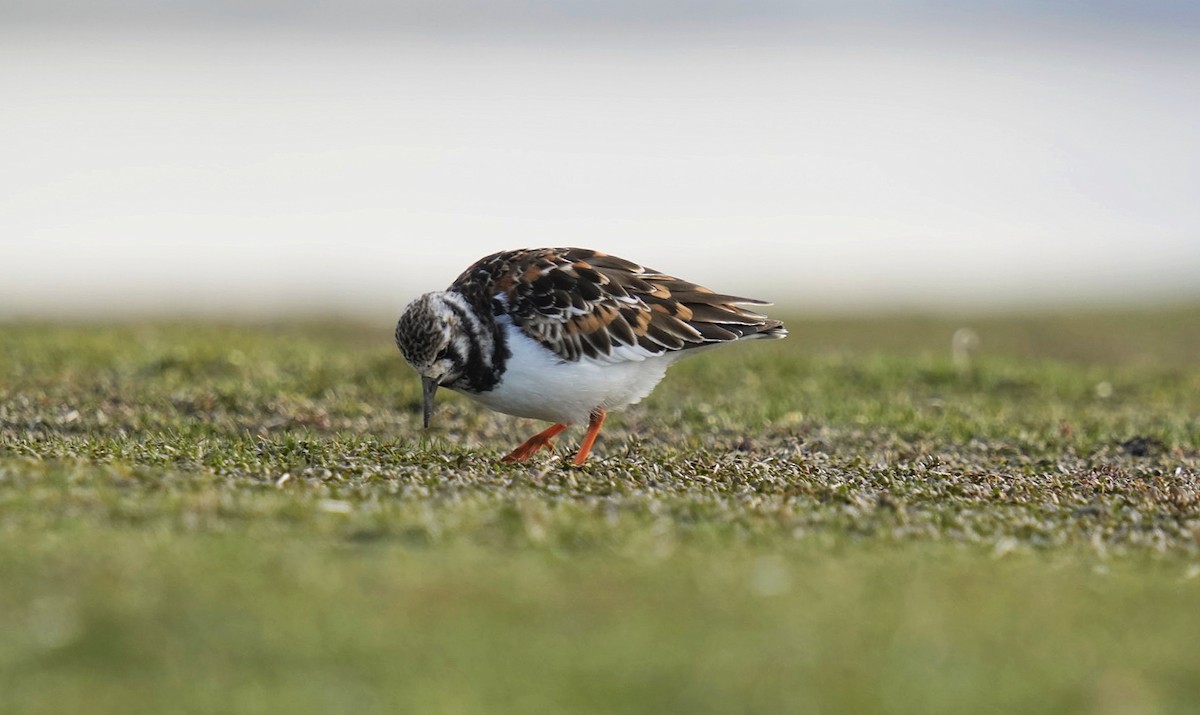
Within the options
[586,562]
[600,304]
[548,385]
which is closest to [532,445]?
[548,385]

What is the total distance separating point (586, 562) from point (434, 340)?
141 inches

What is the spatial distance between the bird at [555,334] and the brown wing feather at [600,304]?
1cm

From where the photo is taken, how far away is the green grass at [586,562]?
544cm

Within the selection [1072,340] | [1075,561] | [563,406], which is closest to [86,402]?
[563,406]

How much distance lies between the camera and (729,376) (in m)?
15.8

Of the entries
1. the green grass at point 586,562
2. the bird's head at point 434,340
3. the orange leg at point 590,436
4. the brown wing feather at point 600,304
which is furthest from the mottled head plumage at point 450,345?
the orange leg at point 590,436

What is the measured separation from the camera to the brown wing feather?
1038 cm

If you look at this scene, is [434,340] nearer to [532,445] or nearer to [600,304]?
[532,445]

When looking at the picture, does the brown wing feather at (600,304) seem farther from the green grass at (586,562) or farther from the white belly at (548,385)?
the green grass at (586,562)

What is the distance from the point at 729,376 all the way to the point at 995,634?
983 cm

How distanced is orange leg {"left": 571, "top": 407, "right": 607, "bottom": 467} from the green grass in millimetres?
193

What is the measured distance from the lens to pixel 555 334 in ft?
33.8

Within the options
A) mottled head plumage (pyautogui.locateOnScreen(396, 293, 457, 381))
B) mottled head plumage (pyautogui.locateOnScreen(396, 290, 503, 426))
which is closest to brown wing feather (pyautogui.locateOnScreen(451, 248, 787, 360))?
mottled head plumage (pyautogui.locateOnScreen(396, 290, 503, 426))

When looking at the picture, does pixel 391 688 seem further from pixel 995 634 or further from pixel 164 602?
pixel 995 634
